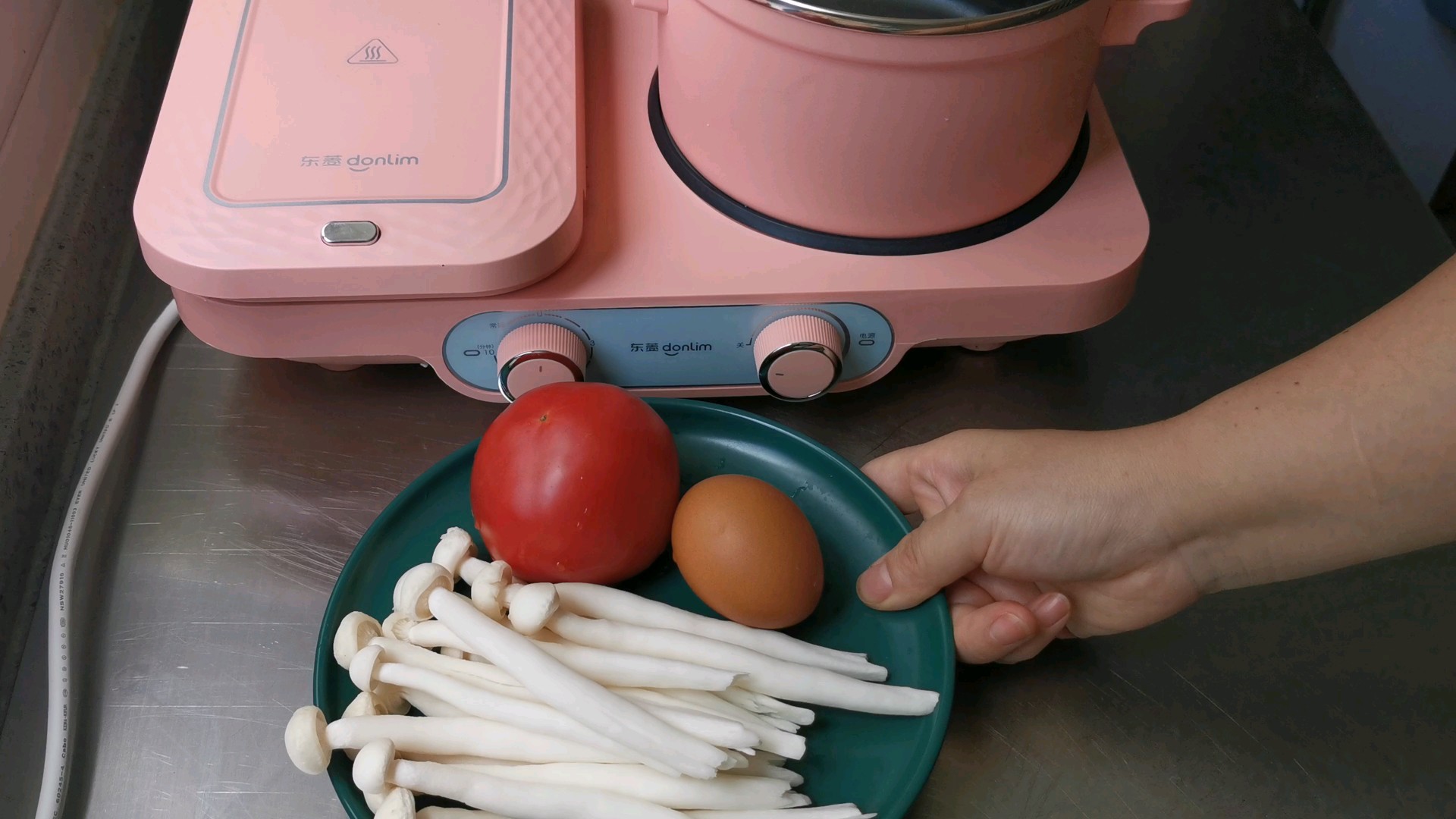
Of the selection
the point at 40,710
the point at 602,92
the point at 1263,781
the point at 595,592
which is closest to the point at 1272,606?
the point at 1263,781

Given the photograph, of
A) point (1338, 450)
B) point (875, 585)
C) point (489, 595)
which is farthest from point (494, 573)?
point (1338, 450)

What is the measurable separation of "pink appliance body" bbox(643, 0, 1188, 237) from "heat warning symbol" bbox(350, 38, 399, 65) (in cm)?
19

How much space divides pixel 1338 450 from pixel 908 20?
0.33 m

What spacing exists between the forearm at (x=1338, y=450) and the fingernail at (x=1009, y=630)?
11 centimetres

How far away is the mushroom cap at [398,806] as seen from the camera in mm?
519

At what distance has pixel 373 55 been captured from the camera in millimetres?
705

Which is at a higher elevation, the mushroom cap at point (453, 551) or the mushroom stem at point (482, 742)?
the mushroom cap at point (453, 551)

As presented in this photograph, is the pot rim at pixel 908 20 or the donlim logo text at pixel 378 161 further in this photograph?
the donlim logo text at pixel 378 161

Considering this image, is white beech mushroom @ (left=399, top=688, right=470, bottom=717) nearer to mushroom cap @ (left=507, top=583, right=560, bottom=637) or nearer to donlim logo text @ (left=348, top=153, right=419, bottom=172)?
mushroom cap @ (left=507, top=583, right=560, bottom=637)

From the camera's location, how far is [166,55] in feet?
3.20

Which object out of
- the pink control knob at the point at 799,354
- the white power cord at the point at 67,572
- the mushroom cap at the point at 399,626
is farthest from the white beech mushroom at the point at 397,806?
the pink control knob at the point at 799,354

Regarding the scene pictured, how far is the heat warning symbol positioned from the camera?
0.70m

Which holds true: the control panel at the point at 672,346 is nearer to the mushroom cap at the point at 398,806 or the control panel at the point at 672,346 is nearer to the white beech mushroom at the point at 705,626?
the white beech mushroom at the point at 705,626

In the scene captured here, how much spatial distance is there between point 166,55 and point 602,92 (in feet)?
1.62
